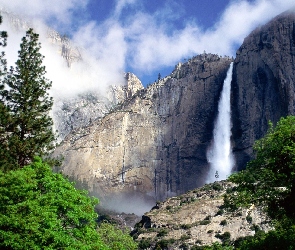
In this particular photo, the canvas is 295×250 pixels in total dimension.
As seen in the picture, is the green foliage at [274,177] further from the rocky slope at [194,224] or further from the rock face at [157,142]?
the rock face at [157,142]

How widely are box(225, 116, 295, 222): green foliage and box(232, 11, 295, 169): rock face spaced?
7021cm

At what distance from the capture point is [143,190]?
106562 millimetres

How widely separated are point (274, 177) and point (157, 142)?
304ft

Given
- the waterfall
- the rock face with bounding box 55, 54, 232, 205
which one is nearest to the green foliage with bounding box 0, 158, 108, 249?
the waterfall

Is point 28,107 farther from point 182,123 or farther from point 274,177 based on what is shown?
point 182,123

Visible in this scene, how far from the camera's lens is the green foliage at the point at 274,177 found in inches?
712

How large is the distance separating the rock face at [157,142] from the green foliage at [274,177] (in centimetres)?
8228

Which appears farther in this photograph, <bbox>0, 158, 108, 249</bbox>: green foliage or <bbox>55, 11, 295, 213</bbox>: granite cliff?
<bbox>55, 11, 295, 213</bbox>: granite cliff

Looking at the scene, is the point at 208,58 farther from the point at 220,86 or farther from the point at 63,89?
the point at 63,89

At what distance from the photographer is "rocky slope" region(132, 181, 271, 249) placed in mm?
57625

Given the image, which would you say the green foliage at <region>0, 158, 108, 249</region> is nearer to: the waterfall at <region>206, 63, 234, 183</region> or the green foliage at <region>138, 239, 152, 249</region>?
the green foliage at <region>138, 239, 152, 249</region>

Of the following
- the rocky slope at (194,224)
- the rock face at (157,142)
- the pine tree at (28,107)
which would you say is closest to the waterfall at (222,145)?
the rock face at (157,142)

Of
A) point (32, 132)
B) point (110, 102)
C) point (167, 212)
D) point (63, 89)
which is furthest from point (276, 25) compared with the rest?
point (63, 89)

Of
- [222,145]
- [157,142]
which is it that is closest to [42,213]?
[222,145]
